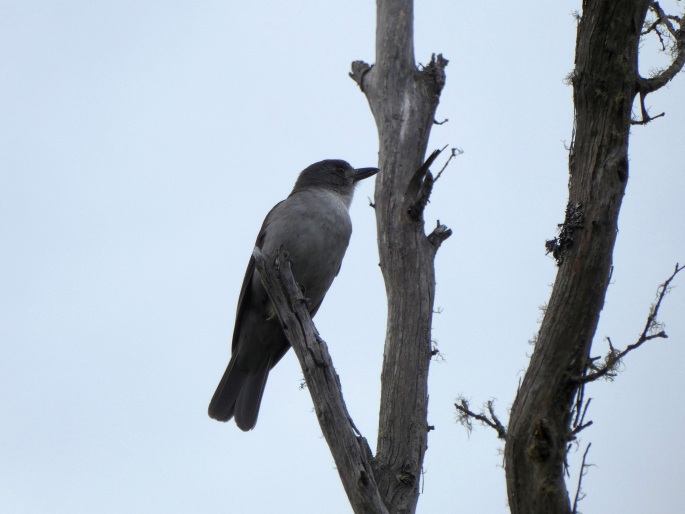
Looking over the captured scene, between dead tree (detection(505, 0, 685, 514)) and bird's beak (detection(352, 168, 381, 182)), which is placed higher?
bird's beak (detection(352, 168, 381, 182))

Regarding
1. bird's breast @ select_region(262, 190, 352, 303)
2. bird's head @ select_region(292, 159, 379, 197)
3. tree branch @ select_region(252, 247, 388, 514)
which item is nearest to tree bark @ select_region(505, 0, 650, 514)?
tree branch @ select_region(252, 247, 388, 514)

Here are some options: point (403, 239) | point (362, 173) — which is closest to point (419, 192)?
point (403, 239)

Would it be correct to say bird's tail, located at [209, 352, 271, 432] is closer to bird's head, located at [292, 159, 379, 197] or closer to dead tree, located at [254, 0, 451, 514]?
bird's head, located at [292, 159, 379, 197]

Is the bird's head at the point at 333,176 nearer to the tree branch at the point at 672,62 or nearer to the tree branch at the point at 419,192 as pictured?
the tree branch at the point at 419,192

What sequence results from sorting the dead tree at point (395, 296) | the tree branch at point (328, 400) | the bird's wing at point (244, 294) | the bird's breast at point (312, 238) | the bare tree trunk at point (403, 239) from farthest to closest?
the bird's wing at point (244, 294) < the bird's breast at point (312, 238) < the bare tree trunk at point (403, 239) < the dead tree at point (395, 296) < the tree branch at point (328, 400)

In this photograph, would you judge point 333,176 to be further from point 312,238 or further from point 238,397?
point 238,397

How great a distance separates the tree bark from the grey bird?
3025 millimetres

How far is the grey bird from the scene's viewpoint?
21.7ft

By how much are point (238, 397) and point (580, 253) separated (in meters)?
3.79

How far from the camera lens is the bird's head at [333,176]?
7.79 meters

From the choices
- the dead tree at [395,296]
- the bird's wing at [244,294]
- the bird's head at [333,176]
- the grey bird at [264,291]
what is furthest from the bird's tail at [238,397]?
the dead tree at [395,296]

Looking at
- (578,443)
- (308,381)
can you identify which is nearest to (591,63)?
(578,443)

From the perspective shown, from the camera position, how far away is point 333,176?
A: 7.89 meters

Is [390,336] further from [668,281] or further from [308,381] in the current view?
[668,281]
